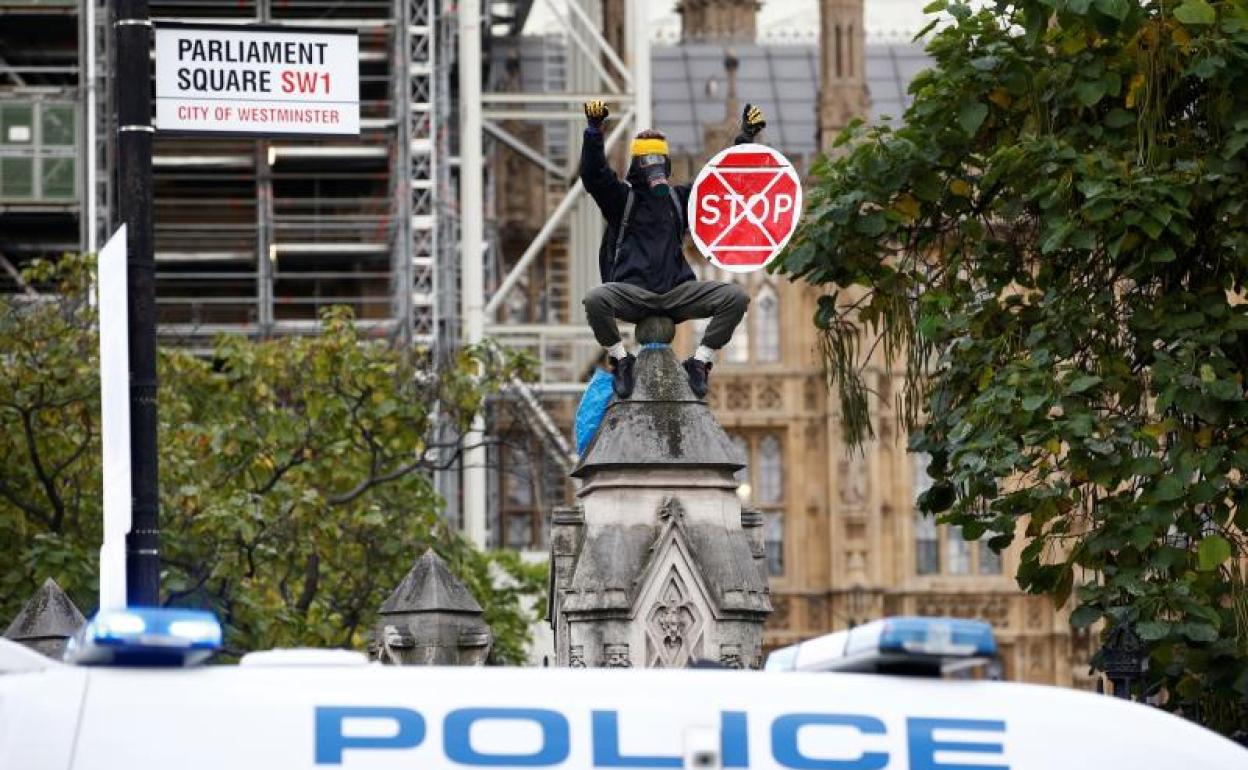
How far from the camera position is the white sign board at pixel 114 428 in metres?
9.75

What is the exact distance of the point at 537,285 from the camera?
2483 inches

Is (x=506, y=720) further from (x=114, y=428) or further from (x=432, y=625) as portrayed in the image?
(x=432, y=625)

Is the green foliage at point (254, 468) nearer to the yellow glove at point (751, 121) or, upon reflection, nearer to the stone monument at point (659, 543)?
the stone monument at point (659, 543)

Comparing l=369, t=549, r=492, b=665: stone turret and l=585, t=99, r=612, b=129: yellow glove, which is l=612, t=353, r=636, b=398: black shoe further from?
l=369, t=549, r=492, b=665: stone turret

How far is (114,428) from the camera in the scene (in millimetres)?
9930

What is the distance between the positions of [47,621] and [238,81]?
14.2 feet

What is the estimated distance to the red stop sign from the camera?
47.3ft

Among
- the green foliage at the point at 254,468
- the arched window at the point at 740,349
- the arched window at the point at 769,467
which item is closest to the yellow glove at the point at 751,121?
the green foliage at the point at 254,468

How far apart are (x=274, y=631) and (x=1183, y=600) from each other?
48.6 ft

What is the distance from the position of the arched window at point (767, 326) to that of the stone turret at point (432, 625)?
165 ft

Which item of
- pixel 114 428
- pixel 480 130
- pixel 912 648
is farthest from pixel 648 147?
pixel 480 130

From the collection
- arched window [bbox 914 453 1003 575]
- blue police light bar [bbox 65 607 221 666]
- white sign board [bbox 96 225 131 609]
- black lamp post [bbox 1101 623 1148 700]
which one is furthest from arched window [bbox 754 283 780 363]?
blue police light bar [bbox 65 607 221 666]

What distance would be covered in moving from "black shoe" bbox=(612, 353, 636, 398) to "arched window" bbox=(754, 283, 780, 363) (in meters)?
52.3

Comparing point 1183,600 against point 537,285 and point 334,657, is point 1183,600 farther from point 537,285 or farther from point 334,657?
point 537,285
